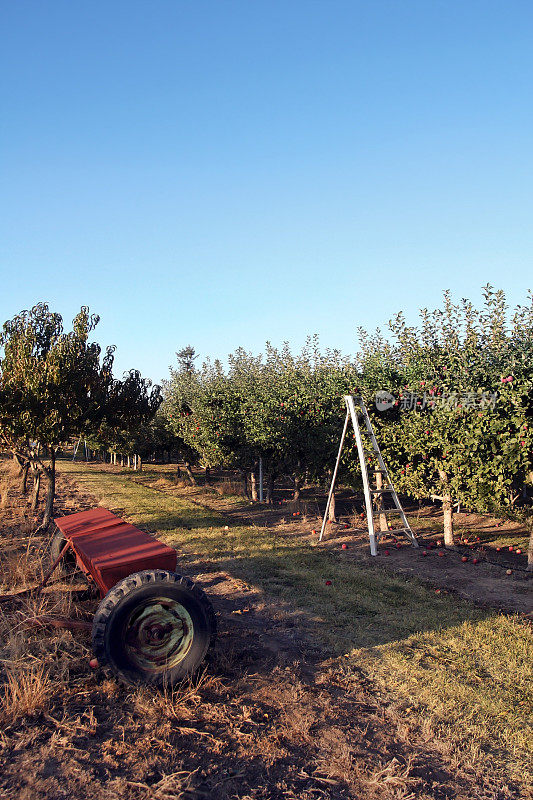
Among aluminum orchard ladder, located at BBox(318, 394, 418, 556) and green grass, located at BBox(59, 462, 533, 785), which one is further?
aluminum orchard ladder, located at BBox(318, 394, 418, 556)

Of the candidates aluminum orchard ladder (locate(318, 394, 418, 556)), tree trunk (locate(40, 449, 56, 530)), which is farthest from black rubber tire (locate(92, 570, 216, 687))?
tree trunk (locate(40, 449, 56, 530))

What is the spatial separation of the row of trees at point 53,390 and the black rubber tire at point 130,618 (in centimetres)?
756

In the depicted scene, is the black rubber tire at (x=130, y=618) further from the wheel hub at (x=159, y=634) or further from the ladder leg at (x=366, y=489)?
the ladder leg at (x=366, y=489)

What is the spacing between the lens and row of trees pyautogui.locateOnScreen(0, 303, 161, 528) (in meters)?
10.7

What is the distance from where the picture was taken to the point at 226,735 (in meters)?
3.59

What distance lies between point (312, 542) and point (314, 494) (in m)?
9.32

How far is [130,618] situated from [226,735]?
1182 mm

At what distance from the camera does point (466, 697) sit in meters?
4.30

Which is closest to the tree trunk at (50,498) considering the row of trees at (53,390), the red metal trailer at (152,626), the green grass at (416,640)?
the row of trees at (53,390)

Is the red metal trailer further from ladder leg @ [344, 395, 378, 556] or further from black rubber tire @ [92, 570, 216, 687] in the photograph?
ladder leg @ [344, 395, 378, 556]

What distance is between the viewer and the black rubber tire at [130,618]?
13.3ft

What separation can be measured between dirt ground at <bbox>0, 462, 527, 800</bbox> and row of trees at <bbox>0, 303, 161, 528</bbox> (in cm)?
638

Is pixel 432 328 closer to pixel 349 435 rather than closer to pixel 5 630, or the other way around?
pixel 349 435

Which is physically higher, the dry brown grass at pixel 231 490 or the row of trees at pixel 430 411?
the row of trees at pixel 430 411
